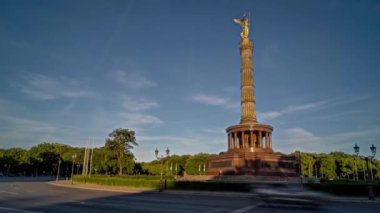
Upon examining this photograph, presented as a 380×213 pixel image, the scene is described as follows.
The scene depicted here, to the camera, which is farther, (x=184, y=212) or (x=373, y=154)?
(x=373, y=154)

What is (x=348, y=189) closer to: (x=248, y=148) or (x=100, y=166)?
(x=248, y=148)

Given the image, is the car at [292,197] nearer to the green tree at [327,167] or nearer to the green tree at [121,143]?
the green tree at [121,143]

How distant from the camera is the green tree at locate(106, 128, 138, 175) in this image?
80625 millimetres

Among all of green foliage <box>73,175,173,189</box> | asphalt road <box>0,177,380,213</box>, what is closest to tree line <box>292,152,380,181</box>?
green foliage <box>73,175,173,189</box>

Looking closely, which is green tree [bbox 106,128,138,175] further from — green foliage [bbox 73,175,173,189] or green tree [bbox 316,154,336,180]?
green tree [bbox 316,154,336,180]

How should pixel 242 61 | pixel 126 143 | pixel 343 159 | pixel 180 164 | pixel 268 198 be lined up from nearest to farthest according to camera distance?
pixel 268 198
pixel 242 61
pixel 126 143
pixel 343 159
pixel 180 164

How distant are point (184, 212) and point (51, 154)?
386ft

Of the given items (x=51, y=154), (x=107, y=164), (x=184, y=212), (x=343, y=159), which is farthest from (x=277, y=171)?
(x=51, y=154)

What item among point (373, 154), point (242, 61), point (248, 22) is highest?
point (248, 22)

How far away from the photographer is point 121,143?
81.1m

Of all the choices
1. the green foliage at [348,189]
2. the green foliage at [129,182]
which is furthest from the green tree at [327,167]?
the green foliage at [348,189]

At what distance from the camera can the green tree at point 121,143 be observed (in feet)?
265

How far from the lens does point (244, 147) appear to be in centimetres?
5550

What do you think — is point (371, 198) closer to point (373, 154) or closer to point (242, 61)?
point (373, 154)
